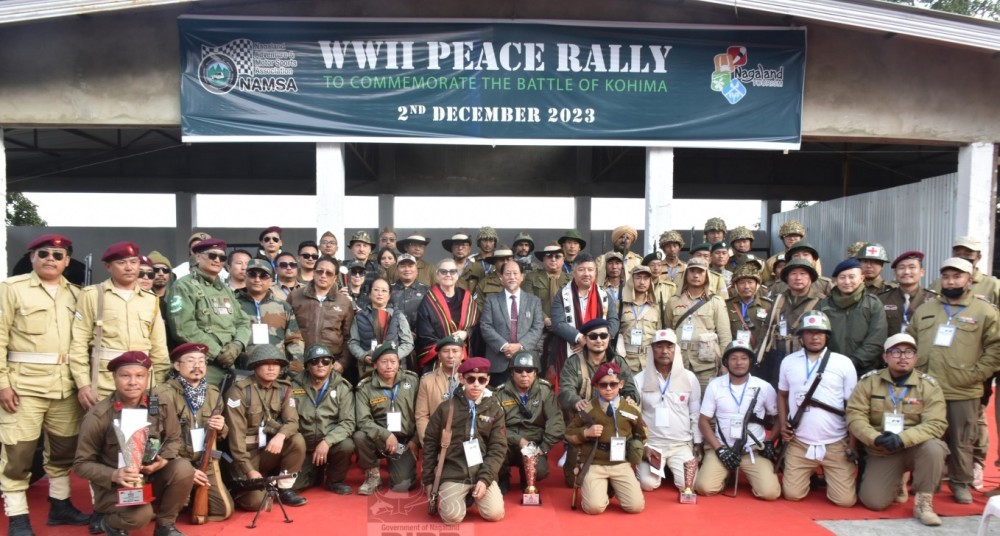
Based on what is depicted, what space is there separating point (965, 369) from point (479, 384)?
386 centimetres

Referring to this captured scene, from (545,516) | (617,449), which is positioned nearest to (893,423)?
(617,449)

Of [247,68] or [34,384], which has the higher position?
[247,68]

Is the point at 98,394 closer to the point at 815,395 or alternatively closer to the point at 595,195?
the point at 815,395

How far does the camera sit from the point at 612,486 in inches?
201

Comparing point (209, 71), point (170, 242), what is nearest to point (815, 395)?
point (209, 71)

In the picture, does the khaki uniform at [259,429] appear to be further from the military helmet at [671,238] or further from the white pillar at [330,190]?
the military helmet at [671,238]

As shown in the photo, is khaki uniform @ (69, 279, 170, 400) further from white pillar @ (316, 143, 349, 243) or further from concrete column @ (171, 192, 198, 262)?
concrete column @ (171, 192, 198, 262)

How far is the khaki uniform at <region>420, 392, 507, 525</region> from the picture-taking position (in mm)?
4746

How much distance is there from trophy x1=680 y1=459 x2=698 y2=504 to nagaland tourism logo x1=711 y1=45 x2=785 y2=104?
5.04 metres

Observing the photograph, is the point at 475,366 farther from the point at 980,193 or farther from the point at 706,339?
the point at 980,193

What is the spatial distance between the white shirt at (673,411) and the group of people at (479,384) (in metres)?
0.02

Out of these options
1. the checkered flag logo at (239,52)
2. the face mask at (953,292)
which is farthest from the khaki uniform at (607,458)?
the checkered flag logo at (239,52)

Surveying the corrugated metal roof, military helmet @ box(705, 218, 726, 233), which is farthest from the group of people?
the corrugated metal roof

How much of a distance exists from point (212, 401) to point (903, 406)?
522 centimetres
